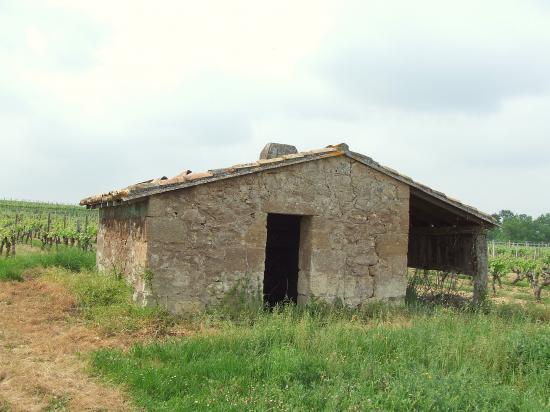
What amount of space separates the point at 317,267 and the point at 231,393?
4.21m

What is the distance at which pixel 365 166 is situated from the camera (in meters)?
9.19

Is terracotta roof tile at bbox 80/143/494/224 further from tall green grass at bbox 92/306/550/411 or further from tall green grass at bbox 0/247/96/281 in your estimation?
tall green grass at bbox 0/247/96/281

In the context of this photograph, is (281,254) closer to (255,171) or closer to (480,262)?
(255,171)

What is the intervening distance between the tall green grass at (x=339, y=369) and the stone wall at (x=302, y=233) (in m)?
1.29

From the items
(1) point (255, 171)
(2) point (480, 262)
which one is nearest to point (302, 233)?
(1) point (255, 171)

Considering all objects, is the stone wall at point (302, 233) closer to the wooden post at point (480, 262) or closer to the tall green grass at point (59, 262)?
the wooden post at point (480, 262)

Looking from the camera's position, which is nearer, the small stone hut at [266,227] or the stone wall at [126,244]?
the small stone hut at [266,227]

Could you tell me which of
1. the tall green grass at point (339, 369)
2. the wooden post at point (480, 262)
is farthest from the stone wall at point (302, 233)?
the wooden post at point (480, 262)

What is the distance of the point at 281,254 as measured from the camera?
39.5 feet

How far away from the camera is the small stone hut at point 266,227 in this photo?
782cm

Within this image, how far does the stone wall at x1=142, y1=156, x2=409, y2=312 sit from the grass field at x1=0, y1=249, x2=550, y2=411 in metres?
0.66

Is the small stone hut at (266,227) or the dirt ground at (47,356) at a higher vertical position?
the small stone hut at (266,227)

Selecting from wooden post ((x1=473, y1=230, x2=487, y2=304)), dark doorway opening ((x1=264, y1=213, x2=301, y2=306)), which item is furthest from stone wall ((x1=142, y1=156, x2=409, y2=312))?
dark doorway opening ((x1=264, y1=213, x2=301, y2=306))

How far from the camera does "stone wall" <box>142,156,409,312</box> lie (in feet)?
→ 25.7
